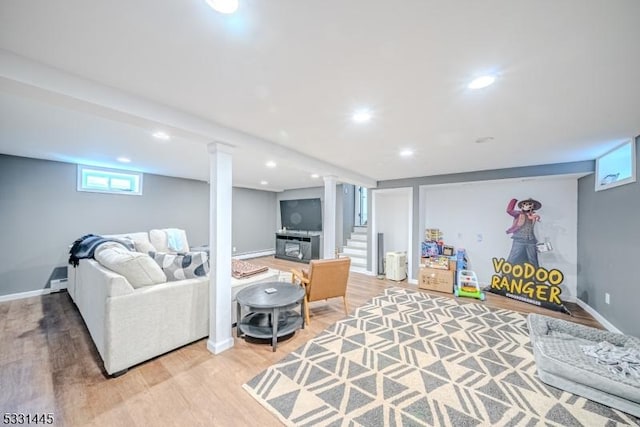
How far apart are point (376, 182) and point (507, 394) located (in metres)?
4.35

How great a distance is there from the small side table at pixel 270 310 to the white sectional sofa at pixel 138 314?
0.89ft

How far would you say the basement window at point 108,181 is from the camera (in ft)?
15.0

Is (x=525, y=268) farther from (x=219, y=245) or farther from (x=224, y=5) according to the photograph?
(x=224, y=5)

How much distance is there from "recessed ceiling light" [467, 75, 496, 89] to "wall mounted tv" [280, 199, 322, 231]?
18.7ft

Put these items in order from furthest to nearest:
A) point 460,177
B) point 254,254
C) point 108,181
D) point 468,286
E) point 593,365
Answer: point 254,254
point 108,181
point 460,177
point 468,286
point 593,365

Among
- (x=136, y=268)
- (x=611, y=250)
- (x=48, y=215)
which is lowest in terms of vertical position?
(x=136, y=268)

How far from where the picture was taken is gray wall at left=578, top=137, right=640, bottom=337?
8.61 feet

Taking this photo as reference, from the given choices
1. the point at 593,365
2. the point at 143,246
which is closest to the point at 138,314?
the point at 143,246

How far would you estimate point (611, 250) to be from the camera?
302 centimetres

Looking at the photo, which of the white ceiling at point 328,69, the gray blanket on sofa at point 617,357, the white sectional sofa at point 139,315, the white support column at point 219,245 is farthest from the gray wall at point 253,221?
the gray blanket on sofa at point 617,357

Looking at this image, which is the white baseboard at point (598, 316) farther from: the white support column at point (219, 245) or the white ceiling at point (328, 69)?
the white support column at point (219, 245)

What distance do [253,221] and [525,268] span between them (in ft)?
23.3

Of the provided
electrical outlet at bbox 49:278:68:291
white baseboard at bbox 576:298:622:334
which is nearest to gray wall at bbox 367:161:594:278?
white baseboard at bbox 576:298:622:334

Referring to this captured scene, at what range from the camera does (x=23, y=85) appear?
1420 mm
